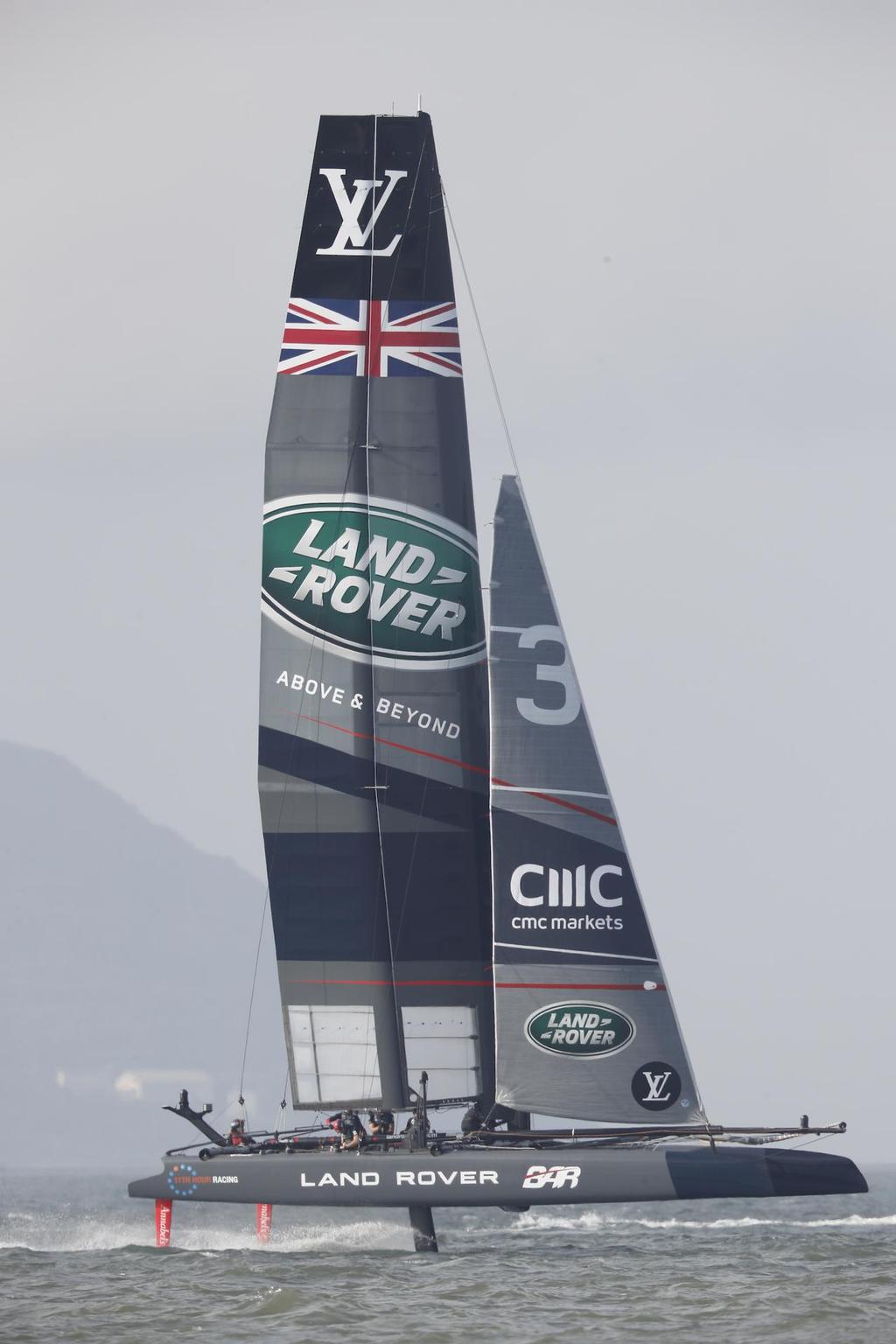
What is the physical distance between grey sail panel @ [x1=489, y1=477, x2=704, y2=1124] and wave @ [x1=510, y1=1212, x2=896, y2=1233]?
14.8 m

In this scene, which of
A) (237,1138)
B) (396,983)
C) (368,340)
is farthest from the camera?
(368,340)

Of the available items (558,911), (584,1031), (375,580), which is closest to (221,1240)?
(584,1031)

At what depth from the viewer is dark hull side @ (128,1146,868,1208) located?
26.9 metres

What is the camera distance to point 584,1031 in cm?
2866

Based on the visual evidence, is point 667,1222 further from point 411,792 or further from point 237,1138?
point 411,792

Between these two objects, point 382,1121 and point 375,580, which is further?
point 375,580

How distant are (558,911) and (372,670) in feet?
15.4

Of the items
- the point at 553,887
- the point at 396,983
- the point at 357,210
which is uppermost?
the point at 357,210

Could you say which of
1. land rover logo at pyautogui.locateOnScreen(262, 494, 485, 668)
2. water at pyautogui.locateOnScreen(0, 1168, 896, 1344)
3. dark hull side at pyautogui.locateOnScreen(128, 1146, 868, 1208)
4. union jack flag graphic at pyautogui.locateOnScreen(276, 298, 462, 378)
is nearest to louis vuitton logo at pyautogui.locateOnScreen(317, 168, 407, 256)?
union jack flag graphic at pyautogui.locateOnScreen(276, 298, 462, 378)

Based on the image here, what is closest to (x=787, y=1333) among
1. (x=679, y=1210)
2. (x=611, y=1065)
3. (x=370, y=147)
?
(x=611, y=1065)

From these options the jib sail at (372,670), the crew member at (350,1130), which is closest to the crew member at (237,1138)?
the jib sail at (372,670)

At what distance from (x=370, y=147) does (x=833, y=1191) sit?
16.7 meters

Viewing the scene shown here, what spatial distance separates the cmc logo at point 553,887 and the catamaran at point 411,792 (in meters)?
0.04

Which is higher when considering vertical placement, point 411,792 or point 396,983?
point 411,792
